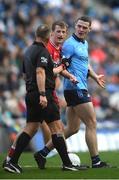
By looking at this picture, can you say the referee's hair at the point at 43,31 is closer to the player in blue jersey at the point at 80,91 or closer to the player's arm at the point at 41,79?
the player's arm at the point at 41,79

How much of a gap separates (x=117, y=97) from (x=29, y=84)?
1184 centimetres

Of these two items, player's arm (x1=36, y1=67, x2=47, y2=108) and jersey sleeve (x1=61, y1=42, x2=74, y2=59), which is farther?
jersey sleeve (x1=61, y1=42, x2=74, y2=59)

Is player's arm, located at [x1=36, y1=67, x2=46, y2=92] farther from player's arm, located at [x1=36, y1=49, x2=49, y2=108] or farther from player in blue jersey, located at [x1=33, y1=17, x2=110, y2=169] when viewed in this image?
player in blue jersey, located at [x1=33, y1=17, x2=110, y2=169]

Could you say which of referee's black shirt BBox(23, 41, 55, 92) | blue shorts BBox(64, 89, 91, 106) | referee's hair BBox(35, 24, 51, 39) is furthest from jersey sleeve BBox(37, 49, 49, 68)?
blue shorts BBox(64, 89, 91, 106)

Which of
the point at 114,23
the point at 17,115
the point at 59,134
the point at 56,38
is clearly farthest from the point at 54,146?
the point at 114,23

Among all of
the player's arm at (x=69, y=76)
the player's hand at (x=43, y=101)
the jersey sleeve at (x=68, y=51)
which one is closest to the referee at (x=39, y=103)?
the player's hand at (x=43, y=101)

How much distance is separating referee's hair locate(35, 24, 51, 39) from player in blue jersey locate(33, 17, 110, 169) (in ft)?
2.98

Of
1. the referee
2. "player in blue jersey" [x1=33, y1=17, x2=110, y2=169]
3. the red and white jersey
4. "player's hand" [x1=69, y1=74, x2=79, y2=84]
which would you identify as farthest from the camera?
the red and white jersey

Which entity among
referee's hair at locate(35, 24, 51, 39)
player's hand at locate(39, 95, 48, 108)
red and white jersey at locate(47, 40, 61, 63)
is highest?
referee's hair at locate(35, 24, 51, 39)

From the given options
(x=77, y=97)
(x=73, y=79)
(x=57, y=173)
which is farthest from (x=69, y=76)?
(x=57, y=173)

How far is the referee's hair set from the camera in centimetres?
1152

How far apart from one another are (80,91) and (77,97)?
11 cm

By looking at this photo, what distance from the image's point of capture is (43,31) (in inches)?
455

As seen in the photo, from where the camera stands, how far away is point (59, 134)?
Answer: 38.3ft
